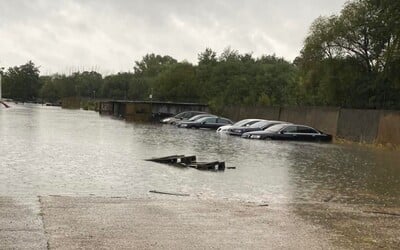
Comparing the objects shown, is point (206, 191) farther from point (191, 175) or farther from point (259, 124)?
point (259, 124)

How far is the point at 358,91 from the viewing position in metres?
47.5

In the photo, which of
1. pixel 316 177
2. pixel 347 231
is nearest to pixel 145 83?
pixel 316 177

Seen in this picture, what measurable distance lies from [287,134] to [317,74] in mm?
13099

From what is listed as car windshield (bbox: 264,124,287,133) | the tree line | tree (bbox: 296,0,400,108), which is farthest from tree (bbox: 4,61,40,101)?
car windshield (bbox: 264,124,287,133)

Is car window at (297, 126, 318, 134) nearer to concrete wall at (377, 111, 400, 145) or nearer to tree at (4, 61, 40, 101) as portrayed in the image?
concrete wall at (377, 111, 400, 145)

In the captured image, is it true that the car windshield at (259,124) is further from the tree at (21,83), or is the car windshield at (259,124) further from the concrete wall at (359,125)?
the tree at (21,83)

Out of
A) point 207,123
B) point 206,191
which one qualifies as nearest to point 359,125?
point 207,123

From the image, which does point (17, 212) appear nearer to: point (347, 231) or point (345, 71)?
point (347, 231)

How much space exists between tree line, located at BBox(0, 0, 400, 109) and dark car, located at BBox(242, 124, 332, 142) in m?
7.13

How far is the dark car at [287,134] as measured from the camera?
37.2 m

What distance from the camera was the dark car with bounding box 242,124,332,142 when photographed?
37188 mm

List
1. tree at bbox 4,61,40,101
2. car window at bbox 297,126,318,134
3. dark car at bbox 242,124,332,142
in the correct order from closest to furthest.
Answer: dark car at bbox 242,124,332,142 < car window at bbox 297,126,318,134 < tree at bbox 4,61,40,101

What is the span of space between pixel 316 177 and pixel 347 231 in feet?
27.0

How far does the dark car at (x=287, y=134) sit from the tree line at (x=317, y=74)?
7.13m
